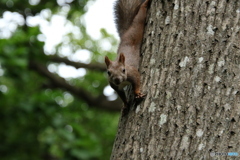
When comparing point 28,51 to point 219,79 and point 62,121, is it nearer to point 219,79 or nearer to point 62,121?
point 62,121

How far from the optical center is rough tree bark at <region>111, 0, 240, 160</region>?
2.43 metres

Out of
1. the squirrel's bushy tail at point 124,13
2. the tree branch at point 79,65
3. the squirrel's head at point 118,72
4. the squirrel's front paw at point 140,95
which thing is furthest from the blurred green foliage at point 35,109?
the squirrel's front paw at point 140,95

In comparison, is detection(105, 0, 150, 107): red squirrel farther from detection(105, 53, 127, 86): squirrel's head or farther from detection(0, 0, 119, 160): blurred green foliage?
detection(0, 0, 119, 160): blurred green foliage

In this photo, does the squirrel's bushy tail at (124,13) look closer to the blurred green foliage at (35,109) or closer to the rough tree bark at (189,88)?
the rough tree bark at (189,88)

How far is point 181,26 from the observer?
9.28 ft

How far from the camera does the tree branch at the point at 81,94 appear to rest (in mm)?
8070

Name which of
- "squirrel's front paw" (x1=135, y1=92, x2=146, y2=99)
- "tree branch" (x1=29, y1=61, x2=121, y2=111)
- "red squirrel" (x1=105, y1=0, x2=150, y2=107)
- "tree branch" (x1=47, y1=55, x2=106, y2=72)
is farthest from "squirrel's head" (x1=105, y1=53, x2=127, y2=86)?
"tree branch" (x1=29, y1=61, x2=121, y2=111)

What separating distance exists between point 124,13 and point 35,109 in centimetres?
323

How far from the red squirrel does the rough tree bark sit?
27cm

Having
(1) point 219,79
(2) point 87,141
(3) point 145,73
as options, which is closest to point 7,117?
(2) point 87,141

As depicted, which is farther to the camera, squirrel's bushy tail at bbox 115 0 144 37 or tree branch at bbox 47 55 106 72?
tree branch at bbox 47 55 106 72

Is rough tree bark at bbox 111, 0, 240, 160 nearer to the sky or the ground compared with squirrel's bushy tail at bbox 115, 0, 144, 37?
nearer to the ground

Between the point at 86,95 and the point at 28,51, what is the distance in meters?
2.30

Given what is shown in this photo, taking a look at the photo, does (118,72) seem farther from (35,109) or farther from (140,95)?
(35,109)
